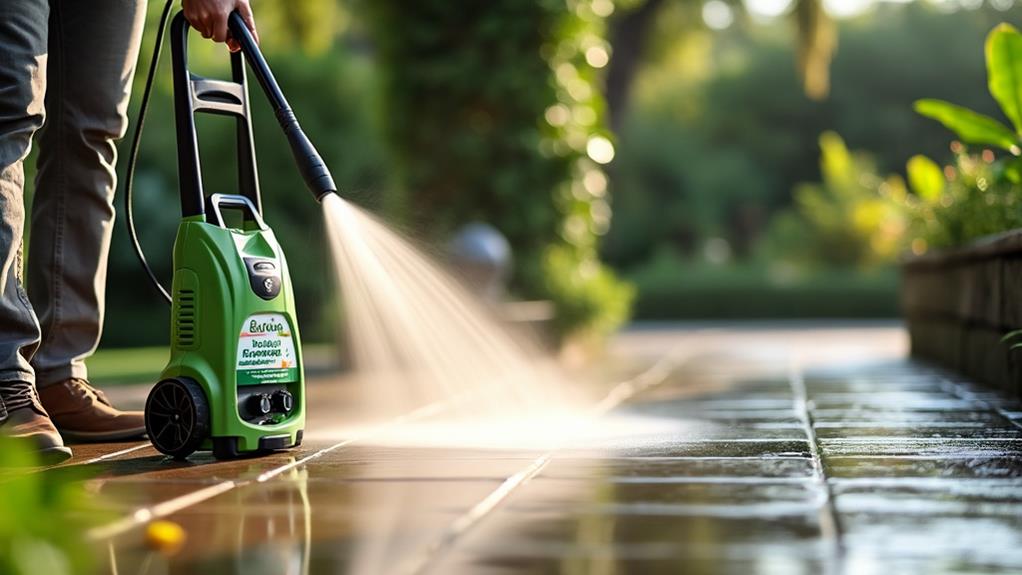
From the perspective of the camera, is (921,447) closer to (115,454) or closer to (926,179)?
(115,454)

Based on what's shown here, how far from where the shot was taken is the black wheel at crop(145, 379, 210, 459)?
3479 mm

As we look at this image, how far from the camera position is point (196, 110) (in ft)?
11.9

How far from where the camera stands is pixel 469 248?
29.8ft

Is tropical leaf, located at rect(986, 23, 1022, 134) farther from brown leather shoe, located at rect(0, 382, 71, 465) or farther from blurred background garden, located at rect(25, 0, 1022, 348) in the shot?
brown leather shoe, located at rect(0, 382, 71, 465)

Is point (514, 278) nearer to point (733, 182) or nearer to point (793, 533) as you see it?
point (793, 533)

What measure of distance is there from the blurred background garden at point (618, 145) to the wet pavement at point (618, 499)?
2.68 m

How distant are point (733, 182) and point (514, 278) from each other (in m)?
24.3

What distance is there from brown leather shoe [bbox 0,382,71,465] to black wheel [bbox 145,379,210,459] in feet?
0.73

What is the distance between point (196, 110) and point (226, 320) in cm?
56

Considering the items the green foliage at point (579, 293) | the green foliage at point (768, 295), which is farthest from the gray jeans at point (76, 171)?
the green foliage at point (768, 295)

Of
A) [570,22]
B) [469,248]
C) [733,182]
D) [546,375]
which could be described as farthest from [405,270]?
[733,182]

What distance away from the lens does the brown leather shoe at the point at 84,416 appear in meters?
4.06

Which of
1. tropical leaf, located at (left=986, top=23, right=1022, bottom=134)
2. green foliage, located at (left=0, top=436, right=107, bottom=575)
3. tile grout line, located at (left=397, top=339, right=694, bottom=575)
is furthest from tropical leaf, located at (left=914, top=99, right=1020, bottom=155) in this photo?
green foliage, located at (left=0, top=436, right=107, bottom=575)

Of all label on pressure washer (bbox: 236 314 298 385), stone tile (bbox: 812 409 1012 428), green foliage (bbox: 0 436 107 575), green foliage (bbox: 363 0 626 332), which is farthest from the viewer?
green foliage (bbox: 363 0 626 332)
